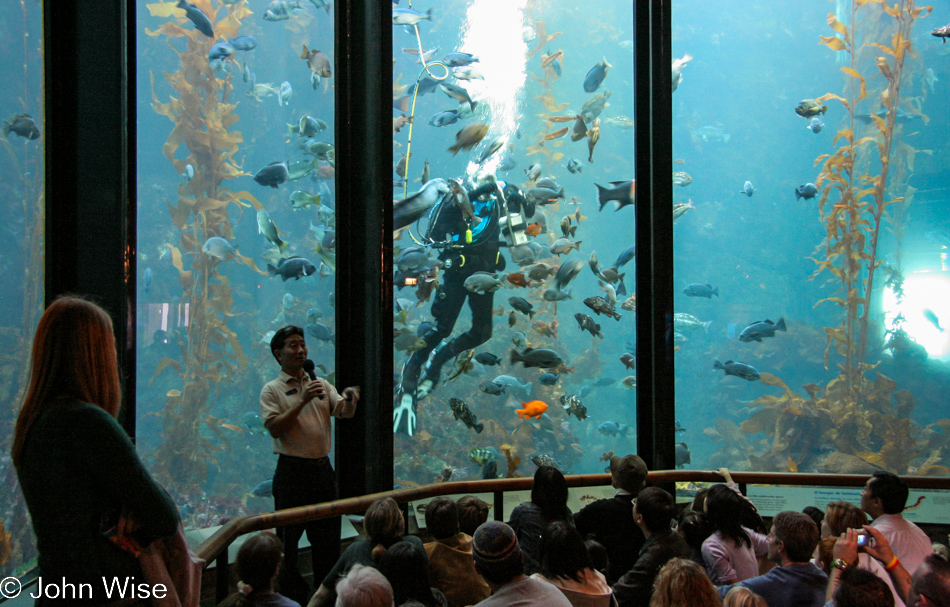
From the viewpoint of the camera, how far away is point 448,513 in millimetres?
2205

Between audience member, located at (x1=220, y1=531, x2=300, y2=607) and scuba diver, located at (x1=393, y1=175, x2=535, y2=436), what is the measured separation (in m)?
2.96

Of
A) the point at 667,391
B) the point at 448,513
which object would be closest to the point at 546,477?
the point at 448,513

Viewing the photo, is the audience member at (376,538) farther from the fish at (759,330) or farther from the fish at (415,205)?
the fish at (759,330)

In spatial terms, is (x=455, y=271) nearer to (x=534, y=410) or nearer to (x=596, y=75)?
(x=534, y=410)

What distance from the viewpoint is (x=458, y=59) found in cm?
462

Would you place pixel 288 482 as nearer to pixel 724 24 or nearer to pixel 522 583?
pixel 522 583

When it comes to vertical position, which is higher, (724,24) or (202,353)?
(724,24)

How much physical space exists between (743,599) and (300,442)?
2.18 metres

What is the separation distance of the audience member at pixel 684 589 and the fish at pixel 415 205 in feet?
9.15

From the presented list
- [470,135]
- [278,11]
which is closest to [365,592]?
[470,135]

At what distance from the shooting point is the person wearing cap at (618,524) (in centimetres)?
257

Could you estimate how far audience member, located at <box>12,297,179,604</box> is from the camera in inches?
48.8

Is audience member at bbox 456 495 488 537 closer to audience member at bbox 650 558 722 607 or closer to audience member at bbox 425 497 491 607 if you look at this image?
audience member at bbox 425 497 491 607

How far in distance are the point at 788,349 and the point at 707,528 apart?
12.5 meters
